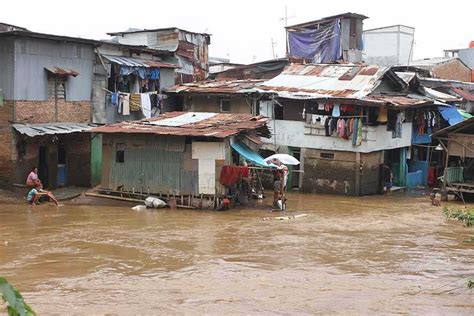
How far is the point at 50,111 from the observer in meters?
21.5

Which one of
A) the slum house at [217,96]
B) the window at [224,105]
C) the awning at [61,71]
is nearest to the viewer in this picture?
the awning at [61,71]

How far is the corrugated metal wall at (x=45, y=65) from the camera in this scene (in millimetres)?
20312

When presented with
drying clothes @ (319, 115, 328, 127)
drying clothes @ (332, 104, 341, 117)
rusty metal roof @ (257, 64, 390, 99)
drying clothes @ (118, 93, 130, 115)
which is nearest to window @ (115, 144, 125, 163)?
drying clothes @ (118, 93, 130, 115)

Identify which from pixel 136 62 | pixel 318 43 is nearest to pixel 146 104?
pixel 136 62

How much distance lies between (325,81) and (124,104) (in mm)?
7893

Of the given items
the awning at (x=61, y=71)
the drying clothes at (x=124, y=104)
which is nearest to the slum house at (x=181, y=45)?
the drying clothes at (x=124, y=104)

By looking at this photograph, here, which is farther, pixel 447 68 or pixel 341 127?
pixel 447 68

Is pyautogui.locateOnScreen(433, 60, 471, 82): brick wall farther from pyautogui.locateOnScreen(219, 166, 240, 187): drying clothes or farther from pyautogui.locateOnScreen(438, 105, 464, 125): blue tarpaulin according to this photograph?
pyautogui.locateOnScreen(219, 166, 240, 187): drying clothes

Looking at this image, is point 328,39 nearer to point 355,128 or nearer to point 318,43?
point 318,43

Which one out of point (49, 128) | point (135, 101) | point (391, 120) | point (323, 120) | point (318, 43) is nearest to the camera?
point (49, 128)

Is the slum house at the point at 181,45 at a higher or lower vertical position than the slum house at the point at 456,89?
higher

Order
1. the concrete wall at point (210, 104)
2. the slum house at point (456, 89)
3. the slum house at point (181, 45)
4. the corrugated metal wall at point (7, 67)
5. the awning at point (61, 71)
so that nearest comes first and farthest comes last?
the corrugated metal wall at point (7, 67)
the awning at point (61, 71)
the concrete wall at point (210, 104)
the slum house at point (181, 45)
the slum house at point (456, 89)

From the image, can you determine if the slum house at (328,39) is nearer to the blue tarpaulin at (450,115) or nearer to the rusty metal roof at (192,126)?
the blue tarpaulin at (450,115)

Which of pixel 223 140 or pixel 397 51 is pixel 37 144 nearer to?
pixel 223 140
